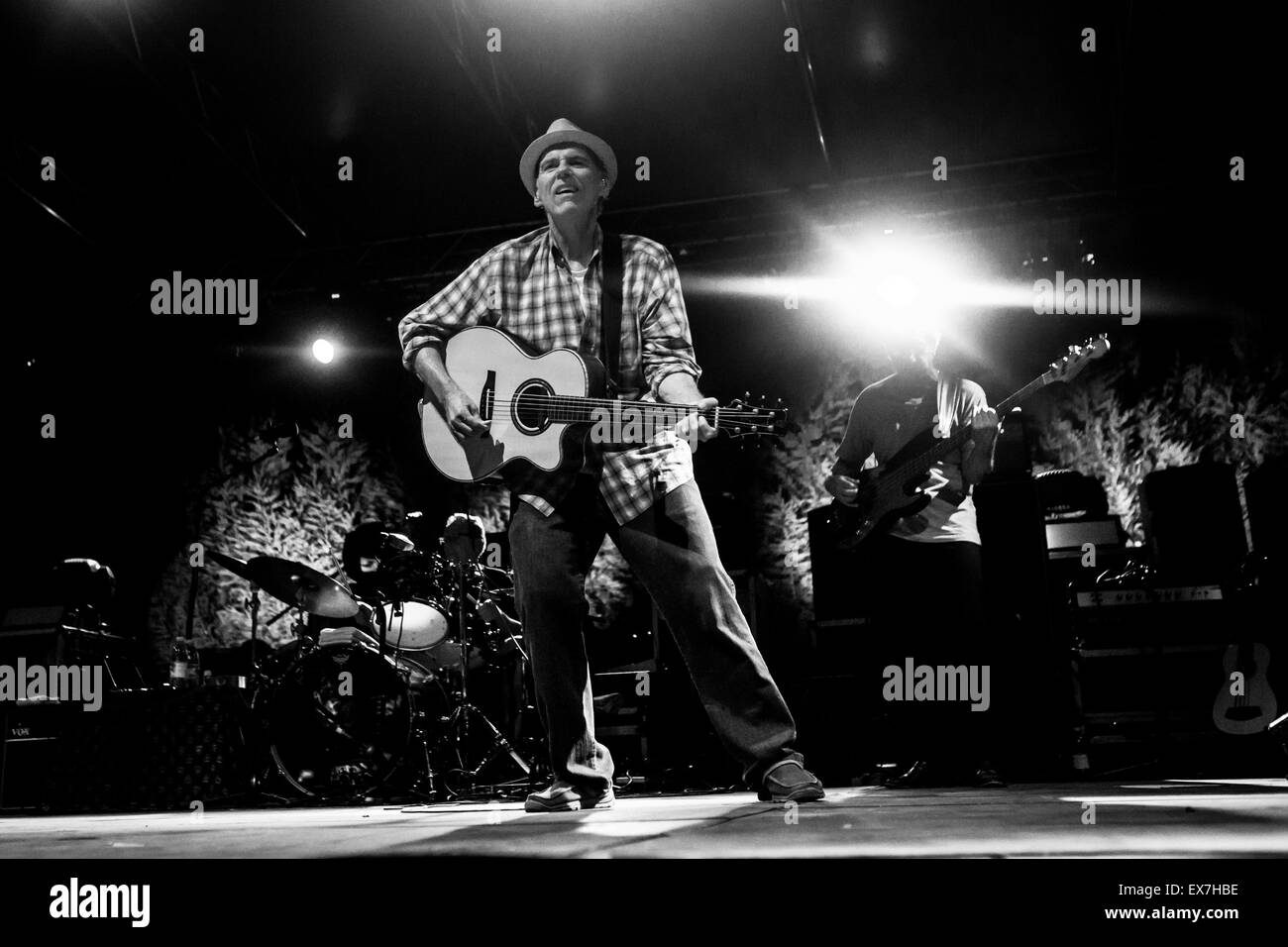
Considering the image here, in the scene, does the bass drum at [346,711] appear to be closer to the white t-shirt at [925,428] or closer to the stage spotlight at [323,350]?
the white t-shirt at [925,428]

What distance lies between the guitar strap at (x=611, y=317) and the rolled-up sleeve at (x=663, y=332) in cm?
7

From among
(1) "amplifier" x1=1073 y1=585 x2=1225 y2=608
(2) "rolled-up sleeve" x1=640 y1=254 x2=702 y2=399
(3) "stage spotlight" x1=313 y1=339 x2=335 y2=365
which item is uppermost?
(3) "stage spotlight" x1=313 y1=339 x2=335 y2=365

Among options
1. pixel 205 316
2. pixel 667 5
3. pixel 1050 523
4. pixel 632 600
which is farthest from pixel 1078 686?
pixel 205 316

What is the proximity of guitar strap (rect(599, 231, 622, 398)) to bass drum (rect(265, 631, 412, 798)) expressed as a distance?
10.3 ft

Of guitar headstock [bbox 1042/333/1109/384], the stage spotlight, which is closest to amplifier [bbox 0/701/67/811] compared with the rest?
the stage spotlight

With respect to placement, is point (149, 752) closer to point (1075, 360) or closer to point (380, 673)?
point (380, 673)

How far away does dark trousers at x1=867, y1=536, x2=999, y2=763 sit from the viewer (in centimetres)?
415

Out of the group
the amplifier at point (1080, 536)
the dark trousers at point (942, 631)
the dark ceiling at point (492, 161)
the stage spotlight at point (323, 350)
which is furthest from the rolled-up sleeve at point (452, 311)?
the stage spotlight at point (323, 350)

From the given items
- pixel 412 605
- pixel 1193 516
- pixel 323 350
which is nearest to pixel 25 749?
pixel 412 605

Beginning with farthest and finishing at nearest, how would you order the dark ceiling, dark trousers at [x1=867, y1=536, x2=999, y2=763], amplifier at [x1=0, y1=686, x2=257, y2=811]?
the dark ceiling, amplifier at [x1=0, y1=686, x2=257, y2=811], dark trousers at [x1=867, y1=536, x2=999, y2=763]

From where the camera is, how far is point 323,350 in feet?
30.0

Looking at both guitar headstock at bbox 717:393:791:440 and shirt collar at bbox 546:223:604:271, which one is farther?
shirt collar at bbox 546:223:604:271

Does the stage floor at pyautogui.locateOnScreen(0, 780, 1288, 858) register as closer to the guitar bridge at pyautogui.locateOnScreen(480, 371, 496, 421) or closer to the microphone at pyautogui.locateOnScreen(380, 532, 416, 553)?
the guitar bridge at pyautogui.locateOnScreen(480, 371, 496, 421)
